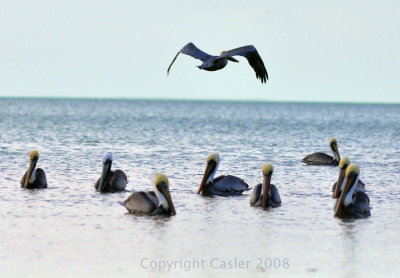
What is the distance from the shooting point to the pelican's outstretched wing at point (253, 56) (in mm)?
14246

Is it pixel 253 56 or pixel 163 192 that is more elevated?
pixel 253 56

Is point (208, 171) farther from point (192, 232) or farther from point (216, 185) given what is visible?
point (192, 232)

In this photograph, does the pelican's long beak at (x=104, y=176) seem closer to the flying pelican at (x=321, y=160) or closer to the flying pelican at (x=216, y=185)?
the flying pelican at (x=216, y=185)

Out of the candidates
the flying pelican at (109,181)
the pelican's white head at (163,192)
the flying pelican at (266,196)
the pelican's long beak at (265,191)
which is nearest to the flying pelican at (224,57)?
the flying pelican at (266,196)

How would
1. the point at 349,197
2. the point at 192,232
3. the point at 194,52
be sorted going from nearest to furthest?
the point at 192,232 → the point at 349,197 → the point at 194,52

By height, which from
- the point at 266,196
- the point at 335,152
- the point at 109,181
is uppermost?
the point at 335,152

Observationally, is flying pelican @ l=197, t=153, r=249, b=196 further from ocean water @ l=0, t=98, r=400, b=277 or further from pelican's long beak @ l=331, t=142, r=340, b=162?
pelican's long beak @ l=331, t=142, r=340, b=162

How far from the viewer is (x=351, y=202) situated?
1258 centimetres

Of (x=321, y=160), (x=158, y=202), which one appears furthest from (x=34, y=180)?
(x=321, y=160)

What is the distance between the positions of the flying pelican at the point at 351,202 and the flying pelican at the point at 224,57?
2.82 m

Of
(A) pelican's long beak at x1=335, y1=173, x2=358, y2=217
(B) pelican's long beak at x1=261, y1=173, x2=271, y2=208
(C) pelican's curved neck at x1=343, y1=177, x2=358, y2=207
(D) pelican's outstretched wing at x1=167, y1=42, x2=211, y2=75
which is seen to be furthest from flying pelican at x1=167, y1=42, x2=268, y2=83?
(C) pelican's curved neck at x1=343, y1=177, x2=358, y2=207

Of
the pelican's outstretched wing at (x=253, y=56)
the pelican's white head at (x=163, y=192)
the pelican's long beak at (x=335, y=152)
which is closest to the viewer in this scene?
the pelican's white head at (x=163, y=192)

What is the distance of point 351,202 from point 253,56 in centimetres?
351

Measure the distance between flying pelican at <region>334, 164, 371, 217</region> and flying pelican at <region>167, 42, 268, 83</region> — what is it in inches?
111
